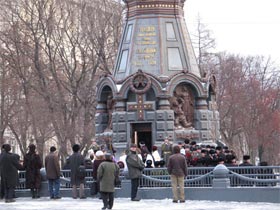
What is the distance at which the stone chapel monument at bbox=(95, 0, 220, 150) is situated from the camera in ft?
111

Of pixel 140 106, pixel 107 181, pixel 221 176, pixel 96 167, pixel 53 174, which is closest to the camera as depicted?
pixel 107 181

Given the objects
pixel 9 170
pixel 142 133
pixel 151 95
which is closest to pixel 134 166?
pixel 9 170

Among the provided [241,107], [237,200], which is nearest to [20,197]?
[237,200]

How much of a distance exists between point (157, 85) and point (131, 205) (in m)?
10.7

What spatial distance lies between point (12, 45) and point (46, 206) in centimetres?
2678

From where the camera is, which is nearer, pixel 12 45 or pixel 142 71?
pixel 142 71

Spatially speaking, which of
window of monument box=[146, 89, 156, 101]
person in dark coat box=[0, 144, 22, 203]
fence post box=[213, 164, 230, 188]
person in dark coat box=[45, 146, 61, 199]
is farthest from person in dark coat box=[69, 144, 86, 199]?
window of monument box=[146, 89, 156, 101]

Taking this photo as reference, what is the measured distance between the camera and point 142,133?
114 ft

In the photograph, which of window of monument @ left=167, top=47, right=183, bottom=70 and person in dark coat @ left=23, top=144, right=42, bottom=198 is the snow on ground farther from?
window of monument @ left=167, top=47, right=183, bottom=70

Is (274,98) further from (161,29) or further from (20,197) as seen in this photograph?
(20,197)

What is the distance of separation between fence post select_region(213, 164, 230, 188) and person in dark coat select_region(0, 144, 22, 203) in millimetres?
5986

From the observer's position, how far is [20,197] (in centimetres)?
2777

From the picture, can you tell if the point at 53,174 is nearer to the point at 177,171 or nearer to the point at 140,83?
the point at 177,171

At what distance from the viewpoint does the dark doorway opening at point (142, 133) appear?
34.3 metres
